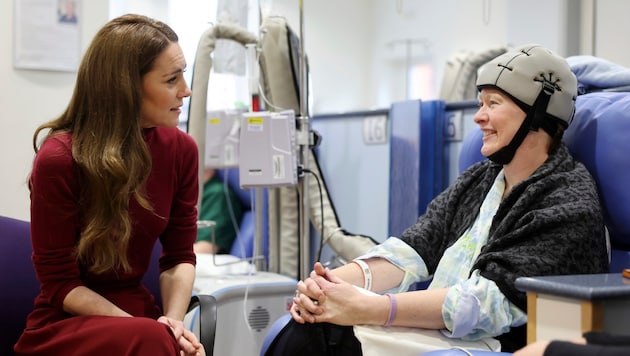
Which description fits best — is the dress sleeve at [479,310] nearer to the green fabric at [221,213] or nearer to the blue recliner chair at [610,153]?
the blue recliner chair at [610,153]

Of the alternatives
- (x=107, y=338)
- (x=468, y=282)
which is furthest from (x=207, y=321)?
(x=468, y=282)

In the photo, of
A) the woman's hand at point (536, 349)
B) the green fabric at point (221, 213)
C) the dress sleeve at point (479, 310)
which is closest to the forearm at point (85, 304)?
the dress sleeve at point (479, 310)

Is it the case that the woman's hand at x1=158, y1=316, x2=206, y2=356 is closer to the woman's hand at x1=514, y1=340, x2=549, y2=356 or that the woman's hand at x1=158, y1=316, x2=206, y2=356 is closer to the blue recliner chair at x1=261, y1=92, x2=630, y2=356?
the blue recliner chair at x1=261, y1=92, x2=630, y2=356

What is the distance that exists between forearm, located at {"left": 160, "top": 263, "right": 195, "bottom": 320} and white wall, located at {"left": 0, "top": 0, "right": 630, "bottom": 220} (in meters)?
1.01

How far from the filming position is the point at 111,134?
1.78 meters

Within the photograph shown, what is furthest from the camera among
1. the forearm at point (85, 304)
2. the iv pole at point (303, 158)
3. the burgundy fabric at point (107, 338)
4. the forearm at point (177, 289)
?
the iv pole at point (303, 158)

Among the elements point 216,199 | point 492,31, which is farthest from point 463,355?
point 492,31

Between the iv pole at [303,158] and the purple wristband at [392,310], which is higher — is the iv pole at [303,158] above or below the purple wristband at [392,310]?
above

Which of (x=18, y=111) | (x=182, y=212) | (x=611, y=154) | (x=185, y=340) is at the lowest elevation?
(x=185, y=340)

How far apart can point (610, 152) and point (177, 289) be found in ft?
3.64

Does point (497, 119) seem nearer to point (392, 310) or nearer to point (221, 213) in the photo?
point (392, 310)

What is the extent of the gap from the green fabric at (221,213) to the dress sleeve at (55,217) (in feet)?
6.66

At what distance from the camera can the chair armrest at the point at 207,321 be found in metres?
1.78

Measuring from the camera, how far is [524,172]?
186cm
